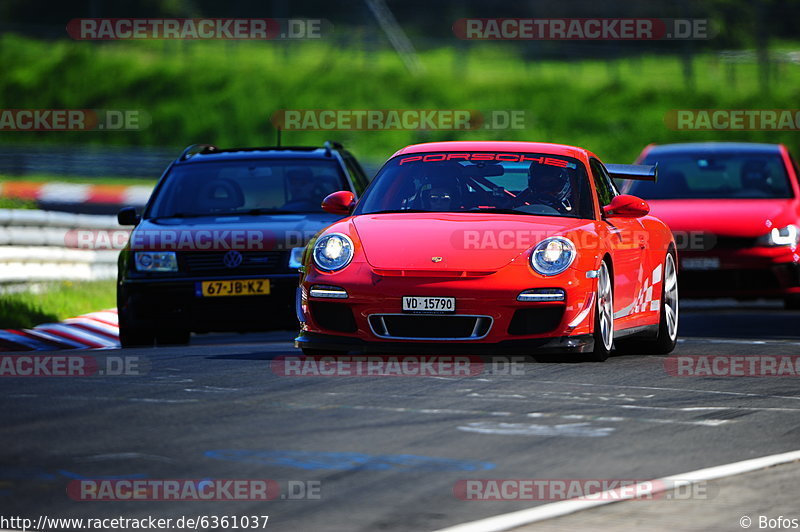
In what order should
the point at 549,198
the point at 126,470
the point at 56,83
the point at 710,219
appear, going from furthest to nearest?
the point at 56,83
the point at 710,219
the point at 549,198
the point at 126,470

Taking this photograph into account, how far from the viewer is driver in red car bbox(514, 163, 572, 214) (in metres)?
10.9

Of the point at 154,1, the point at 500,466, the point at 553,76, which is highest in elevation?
the point at 154,1

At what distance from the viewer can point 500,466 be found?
6.91m

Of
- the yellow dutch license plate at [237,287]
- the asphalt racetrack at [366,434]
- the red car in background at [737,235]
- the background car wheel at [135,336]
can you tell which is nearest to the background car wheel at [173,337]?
the background car wheel at [135,336]

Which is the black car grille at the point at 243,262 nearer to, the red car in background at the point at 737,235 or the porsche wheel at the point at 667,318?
the porsche wheel at the point at 667,318

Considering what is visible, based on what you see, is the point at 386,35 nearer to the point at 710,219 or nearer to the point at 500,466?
the point at 710,219

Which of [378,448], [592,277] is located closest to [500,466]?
[378,448]

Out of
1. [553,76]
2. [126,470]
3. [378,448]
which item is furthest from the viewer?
[553,76]

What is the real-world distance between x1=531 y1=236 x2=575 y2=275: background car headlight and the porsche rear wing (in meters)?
2.21

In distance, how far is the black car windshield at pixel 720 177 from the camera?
17.2 meters

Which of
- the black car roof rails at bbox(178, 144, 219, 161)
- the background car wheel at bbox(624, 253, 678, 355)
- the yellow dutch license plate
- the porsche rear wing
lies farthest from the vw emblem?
the background car wheel at bbox(624, 253, 678, 355)

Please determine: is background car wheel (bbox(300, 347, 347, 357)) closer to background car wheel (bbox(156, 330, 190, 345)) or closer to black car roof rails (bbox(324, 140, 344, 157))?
background car wheel (bbox(156, 330, 190, 345))

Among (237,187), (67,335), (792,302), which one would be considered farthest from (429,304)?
(792,302)

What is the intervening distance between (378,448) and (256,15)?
150ft
